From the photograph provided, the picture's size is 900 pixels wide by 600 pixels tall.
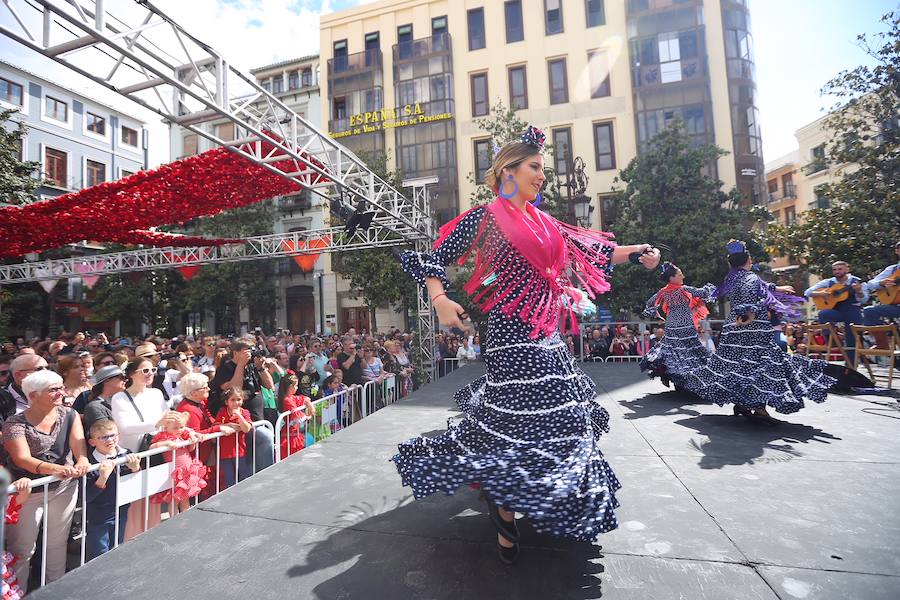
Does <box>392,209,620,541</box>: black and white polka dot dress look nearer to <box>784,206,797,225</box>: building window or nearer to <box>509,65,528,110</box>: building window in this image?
<box>509,65,528,110</box>: building window

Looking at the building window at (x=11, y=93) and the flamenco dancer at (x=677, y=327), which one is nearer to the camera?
the flamenco dancer at (x=677, y=327)

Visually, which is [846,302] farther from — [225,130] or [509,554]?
[225,130]

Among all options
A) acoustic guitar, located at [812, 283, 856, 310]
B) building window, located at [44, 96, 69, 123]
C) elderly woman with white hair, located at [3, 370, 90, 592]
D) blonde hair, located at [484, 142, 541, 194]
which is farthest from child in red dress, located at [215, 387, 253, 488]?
building window, located at [44, 96, 69, 123]

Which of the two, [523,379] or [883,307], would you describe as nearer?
[523,379]

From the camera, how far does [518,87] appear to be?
73.3ft

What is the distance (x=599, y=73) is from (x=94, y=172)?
26.2 metres

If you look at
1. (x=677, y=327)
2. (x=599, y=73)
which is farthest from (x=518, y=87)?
(x=677, y=327)

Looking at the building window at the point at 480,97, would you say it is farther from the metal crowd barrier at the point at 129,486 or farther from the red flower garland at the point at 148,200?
the metal crowd barrier at the point at 129,486

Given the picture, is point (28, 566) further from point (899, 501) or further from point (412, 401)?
point (899, 501)

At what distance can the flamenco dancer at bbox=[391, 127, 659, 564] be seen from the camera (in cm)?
204

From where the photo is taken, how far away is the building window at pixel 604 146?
21047 millimetres

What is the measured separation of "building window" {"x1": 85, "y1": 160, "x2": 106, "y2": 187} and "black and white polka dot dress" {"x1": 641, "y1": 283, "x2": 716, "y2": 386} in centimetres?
2878

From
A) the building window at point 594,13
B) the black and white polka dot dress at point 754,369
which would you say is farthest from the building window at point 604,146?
the black and white polka dot dress at point 754,369

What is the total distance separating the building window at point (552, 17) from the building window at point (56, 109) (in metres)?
24.1
